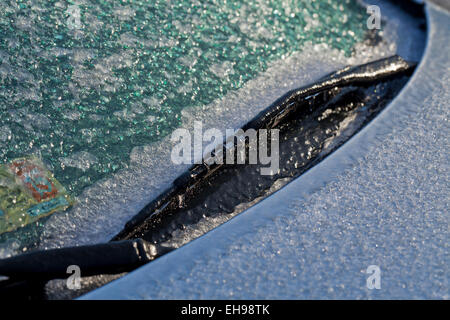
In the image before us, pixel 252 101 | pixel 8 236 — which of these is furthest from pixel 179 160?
pixel 8 236

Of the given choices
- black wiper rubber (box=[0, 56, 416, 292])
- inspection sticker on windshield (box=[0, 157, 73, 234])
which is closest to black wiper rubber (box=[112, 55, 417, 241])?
black wiper rubber (box=[0, 56, 416, 292])

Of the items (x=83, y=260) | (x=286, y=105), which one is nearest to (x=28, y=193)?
(x=83, y=260)

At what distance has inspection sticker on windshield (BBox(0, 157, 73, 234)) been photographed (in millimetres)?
867

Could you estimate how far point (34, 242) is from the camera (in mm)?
851

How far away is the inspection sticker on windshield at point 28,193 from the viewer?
87cm

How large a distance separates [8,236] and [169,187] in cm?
29

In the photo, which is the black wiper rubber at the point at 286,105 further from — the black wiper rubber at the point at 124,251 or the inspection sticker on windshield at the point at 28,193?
the inspection sticker on windshield at the point at 28,193

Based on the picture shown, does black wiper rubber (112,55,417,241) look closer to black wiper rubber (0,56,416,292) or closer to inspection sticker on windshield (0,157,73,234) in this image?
black wiper rubber (0,56,416,292)

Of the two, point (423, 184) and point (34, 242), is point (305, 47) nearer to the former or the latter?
point (423, 184)

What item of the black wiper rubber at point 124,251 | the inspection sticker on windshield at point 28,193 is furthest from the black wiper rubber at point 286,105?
the inspection sticker on windshield at point 28,193

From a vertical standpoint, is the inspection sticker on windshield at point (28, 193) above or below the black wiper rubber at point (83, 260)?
above

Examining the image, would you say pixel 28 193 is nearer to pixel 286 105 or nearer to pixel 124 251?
pixel 124 251

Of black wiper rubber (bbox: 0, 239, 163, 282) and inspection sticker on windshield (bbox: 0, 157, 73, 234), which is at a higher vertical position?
inspection sticker on windshield (bbox: 0, 157, 73, 234)

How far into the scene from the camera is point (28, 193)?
899mm
